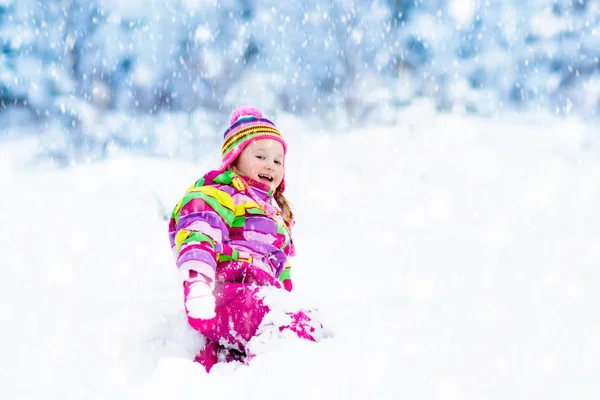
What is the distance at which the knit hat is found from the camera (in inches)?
111

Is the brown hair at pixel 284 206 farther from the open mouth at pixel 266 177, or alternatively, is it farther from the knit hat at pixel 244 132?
the open mouth at pixel 266 177

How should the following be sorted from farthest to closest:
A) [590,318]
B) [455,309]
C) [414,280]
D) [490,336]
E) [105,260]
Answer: [105,260], [414,280], [455,309], [590,318], [490,336]

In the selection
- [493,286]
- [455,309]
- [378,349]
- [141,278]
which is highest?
[141,278]

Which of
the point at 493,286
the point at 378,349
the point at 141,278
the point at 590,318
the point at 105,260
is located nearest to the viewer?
the point at 378,349

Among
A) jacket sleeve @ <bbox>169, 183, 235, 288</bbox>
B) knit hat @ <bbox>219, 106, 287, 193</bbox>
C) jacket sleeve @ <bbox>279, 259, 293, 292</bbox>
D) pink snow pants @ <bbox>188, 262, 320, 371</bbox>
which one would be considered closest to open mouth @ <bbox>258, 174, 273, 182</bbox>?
knit hat @ <bbox>219, 106, 287, 193</bbox>

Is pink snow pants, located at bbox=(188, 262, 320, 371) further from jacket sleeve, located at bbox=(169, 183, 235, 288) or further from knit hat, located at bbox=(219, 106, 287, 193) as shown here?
knit hat, located at bbox=(219, 106, 287, 193)

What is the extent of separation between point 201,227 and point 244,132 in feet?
3.29

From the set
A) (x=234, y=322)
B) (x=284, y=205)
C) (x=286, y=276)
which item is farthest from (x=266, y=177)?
(x=234, y=322)

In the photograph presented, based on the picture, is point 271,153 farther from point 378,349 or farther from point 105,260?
point 105,260

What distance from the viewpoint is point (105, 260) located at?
16.8 feet

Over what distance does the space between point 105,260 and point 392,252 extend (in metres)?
3.58

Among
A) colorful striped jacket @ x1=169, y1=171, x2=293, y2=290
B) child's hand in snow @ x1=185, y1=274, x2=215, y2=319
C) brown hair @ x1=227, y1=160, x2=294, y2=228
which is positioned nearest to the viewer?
child's hand in snow @ x1=185, y1=274, x2=215, y2=319

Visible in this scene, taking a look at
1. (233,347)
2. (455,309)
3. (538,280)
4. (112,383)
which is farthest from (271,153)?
(538,280)

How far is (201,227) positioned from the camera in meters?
2.10
